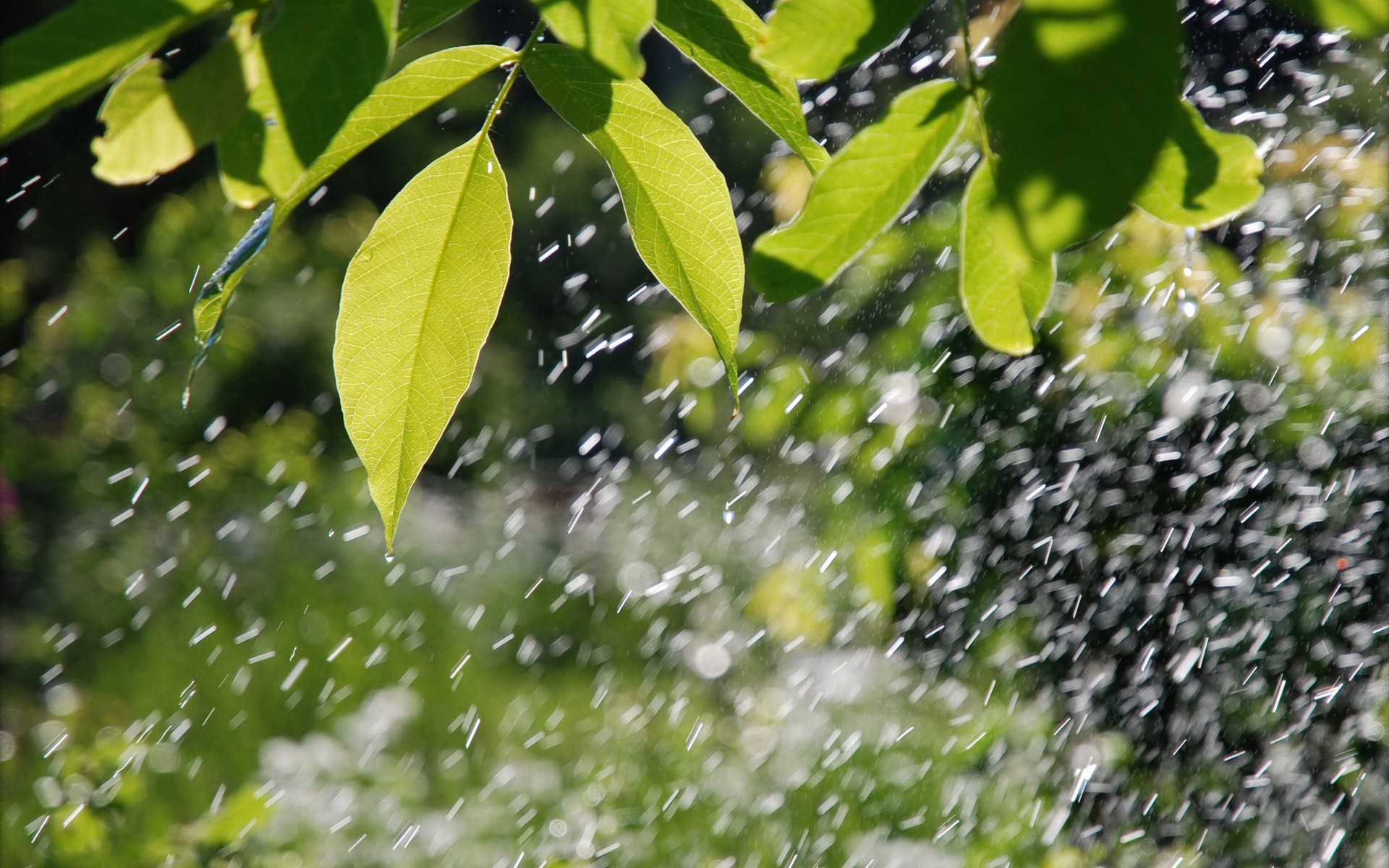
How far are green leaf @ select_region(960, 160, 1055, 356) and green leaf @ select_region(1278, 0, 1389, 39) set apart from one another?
0.29ft

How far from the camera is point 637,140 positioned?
1.15 feet

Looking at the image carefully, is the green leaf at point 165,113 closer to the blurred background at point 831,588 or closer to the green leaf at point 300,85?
the green leaf at point 300,85

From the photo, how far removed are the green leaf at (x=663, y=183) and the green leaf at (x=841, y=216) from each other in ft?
0.24

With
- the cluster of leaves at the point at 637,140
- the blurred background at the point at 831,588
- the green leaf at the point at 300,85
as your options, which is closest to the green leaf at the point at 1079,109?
the cluster of leaves at the point at 637,140

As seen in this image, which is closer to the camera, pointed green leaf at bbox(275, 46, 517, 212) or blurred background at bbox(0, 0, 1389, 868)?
pointed green leaf at bbox(275, 46, 517, 212)

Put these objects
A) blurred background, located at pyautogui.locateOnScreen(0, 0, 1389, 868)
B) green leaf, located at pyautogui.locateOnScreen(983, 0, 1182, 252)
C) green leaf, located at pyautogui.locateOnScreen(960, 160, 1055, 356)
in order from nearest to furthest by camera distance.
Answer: green leaf, located at pyautogui.locateOnScreen(983, 0, 1182, 252) < green leaf, located at pyautogui.locateOnScreen(960, 160, 1055, 356) < blurred background, located at pyautogui.locateOnScreen(0, 0, 1389, 868)

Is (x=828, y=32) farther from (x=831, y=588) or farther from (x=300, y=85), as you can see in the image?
(x=831, y=588)

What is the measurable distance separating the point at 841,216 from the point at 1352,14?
12cm

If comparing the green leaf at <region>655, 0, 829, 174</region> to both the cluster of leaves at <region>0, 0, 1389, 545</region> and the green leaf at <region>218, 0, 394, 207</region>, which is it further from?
the green leaf at <region>218, 0, 394, 207</region>

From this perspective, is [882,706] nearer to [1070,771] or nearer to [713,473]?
[1070,771]

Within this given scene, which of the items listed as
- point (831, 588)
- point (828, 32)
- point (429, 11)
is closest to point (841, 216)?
point (828, 32)

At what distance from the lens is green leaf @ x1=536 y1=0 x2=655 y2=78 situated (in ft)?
0.79

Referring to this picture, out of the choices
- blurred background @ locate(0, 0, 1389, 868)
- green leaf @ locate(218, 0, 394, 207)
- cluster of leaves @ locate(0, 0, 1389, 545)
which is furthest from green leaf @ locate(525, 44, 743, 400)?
blurred background @ locate(0, 0, 1389, 868)

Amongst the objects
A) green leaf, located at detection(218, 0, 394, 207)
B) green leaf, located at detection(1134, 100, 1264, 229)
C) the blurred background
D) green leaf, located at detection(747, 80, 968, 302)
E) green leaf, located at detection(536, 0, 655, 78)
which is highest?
green leaf, located at detection(218, 0, 394, 207)
